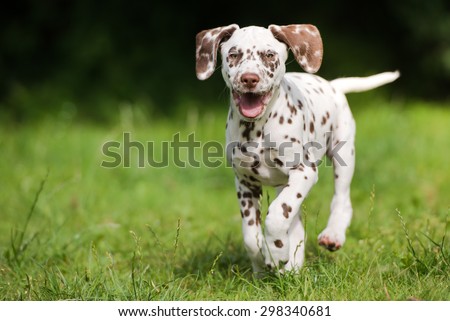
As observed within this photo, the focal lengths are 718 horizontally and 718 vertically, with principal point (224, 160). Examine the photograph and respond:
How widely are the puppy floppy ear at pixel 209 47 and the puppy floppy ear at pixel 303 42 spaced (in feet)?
0.88

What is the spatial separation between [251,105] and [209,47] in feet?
1.62

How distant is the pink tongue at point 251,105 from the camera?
3922 millimetres

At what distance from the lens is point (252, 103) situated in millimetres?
3961

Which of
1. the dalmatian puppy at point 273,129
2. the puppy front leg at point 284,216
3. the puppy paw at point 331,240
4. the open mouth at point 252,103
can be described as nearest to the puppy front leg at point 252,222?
the dalmatian puppy at point 273,129

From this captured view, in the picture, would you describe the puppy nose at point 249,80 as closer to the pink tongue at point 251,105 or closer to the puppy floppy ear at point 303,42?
the pink tongue at point 251,105

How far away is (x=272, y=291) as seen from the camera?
4109mm

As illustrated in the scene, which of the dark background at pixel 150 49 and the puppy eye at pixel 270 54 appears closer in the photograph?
the puppy eye at pixel 270 54

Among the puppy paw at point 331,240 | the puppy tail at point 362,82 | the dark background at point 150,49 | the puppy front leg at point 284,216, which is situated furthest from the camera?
the dark background at point 150,49

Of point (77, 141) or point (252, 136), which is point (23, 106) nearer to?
point (77, 141)

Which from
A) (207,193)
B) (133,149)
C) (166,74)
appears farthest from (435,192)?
(166,74)

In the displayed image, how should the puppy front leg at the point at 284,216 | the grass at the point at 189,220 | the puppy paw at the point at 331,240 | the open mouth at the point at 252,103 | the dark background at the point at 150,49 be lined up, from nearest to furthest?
the open mouth at the point at 252,103 → the puppy front leg at the point at 284,216 → the grass at the point at 189,220 → the puppy paw at the point at 331,240 → the dark background at the point at 150,49

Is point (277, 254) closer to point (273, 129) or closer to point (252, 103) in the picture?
point (273, 129)

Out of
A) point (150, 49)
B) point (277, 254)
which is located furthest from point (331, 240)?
point (150, 49)

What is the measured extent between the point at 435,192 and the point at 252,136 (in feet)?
12.0
